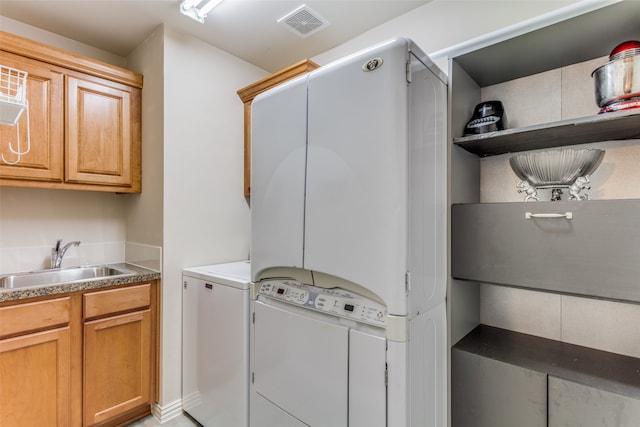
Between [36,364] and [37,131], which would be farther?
[37,131]

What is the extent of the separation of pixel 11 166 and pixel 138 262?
92 centimetres

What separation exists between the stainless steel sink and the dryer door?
1098mm

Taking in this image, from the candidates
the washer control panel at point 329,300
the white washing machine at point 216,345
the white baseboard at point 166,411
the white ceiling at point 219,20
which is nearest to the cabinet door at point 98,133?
the white ceiling at point 219,20

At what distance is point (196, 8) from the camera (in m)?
1.82

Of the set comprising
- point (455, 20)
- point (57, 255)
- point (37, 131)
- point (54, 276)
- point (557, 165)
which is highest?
point (455, 20)

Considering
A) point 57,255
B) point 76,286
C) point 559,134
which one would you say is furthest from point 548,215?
point 57,255

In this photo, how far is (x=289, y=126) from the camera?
1521 millimetres

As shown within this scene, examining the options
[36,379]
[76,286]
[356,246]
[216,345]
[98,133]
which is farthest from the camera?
[98,133]

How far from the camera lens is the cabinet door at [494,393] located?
122cm

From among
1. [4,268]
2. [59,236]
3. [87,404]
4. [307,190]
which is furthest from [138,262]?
[307,190]

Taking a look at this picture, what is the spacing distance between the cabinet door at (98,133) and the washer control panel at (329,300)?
1.43 meters

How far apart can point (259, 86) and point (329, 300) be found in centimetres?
168

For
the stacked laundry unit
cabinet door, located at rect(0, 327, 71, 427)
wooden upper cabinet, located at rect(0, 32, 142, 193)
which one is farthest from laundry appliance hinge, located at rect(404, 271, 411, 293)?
Result: wooden upper cabinet, located at rect(0, 32, 142, 193)

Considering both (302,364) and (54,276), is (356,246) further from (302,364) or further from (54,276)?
(54,276)
